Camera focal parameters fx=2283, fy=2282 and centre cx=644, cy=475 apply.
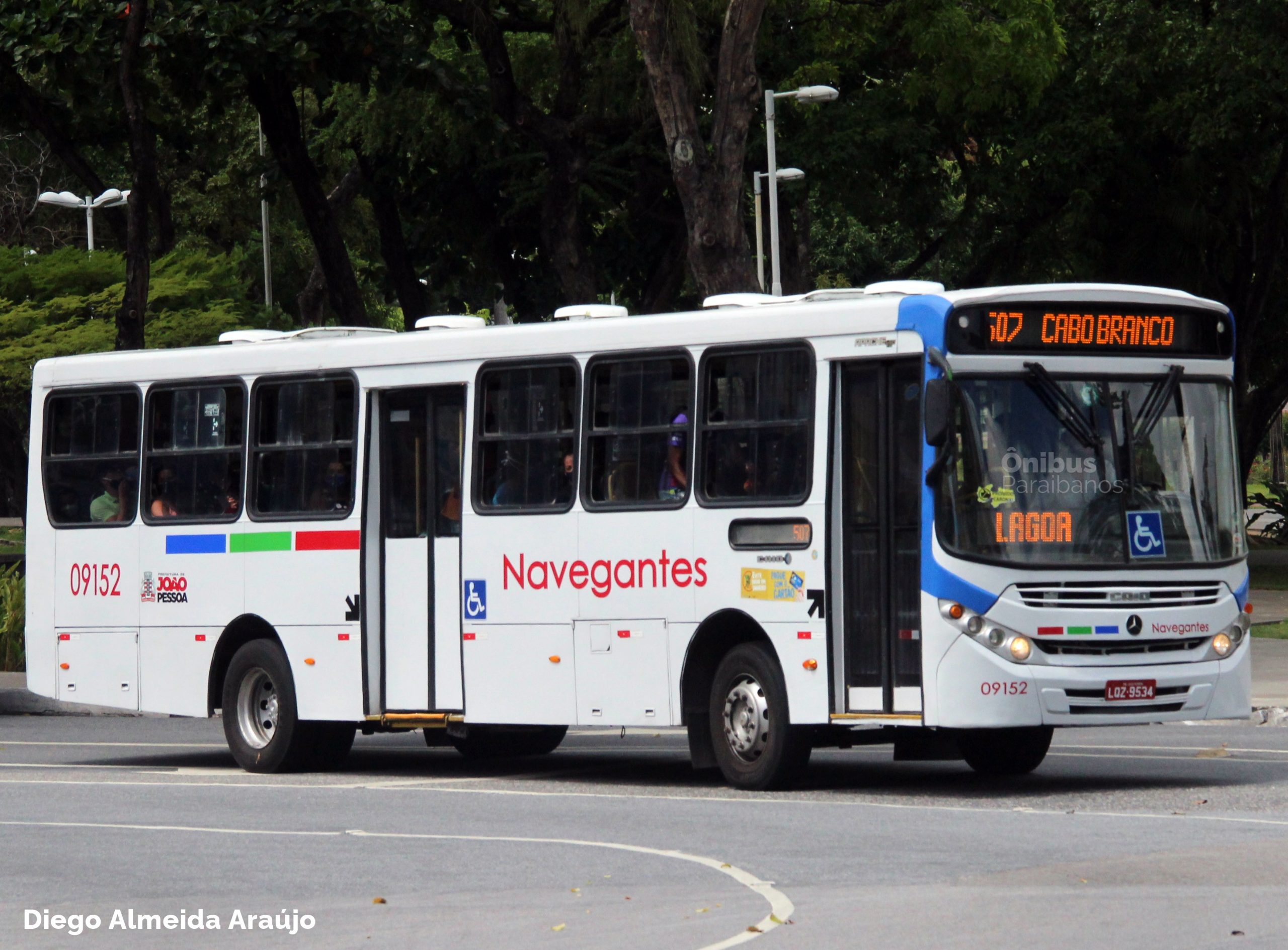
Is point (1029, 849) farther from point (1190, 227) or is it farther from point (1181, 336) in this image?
point (1190, 227)

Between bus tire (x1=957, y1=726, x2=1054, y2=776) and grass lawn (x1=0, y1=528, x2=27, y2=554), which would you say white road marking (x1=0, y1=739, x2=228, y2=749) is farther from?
grass lawn (x1=0, y1=528, x2=27, y2=554)

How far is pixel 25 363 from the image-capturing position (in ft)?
144

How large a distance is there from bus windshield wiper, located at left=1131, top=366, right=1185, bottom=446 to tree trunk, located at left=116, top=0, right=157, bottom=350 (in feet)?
47.3

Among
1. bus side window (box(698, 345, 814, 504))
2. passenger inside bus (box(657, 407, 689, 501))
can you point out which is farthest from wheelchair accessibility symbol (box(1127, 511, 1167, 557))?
passenger inside bus (box(657, 407, 689, 501))

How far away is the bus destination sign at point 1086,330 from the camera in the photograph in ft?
43.9

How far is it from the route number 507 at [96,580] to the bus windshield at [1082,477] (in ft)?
25.3

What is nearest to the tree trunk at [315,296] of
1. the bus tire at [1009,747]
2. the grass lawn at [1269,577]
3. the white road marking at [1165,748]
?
the grass lawn at [1269,577]

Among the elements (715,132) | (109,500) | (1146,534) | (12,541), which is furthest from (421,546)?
(12,541)

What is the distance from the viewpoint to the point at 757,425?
46.6 ft

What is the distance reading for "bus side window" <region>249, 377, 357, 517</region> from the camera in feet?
54.9

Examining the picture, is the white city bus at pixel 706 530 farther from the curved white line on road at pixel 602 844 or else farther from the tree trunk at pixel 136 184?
the tree trunk at pixel 136 184

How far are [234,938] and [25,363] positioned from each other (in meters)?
36.5

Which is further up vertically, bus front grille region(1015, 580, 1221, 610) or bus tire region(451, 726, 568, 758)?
bus front grille region(1015, 580, 1221, 610)

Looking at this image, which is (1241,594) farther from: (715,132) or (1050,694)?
(715,132)
